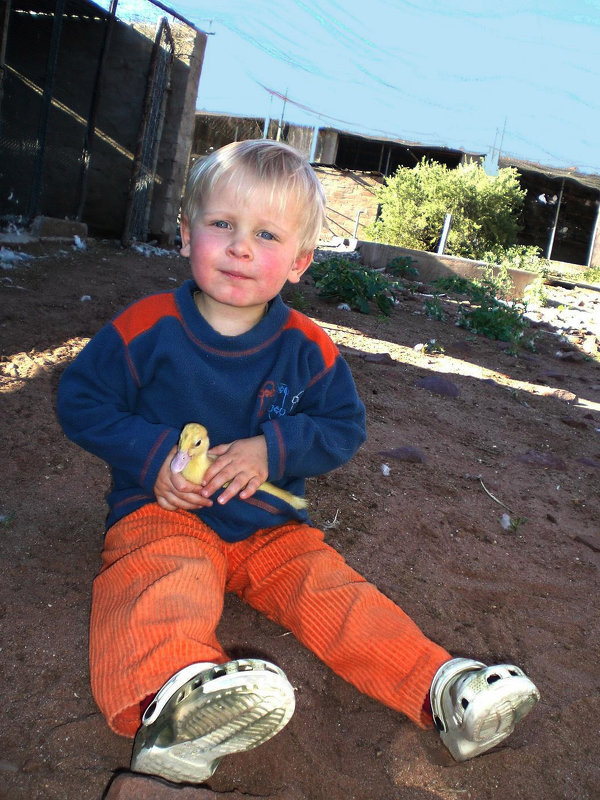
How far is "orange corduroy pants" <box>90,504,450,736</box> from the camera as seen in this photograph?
1.35 meters

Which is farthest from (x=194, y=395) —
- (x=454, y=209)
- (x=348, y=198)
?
(x=348, y=198)

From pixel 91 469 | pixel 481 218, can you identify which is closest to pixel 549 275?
pixel 481 218

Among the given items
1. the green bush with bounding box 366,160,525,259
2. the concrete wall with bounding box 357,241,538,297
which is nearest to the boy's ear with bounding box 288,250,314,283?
the concrete wall with bounding box 357,241,538,297

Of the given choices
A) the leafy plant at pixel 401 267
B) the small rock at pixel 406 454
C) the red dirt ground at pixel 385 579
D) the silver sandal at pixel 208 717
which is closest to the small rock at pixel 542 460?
the red dirt ground at pixel 385 579

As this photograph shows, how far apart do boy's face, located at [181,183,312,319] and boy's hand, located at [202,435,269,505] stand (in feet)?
1.15

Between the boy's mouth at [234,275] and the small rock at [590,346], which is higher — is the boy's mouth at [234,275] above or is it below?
below

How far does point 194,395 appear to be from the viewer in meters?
1.78

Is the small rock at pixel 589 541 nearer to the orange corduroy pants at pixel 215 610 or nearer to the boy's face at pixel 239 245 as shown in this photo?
the orange corduroy pants at pixel 215 610

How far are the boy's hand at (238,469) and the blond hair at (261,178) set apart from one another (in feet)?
1.82

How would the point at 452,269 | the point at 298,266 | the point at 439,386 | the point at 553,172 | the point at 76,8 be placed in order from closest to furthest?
the point at 298,266 < the point at 439,386 < the point at 76,8 < the point at 452,269 < the point at 553,172

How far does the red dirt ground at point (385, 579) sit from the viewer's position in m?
1.36

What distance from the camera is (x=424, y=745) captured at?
4.89 ft

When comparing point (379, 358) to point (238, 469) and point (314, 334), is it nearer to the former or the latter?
point (314, 334)

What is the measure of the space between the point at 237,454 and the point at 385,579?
0.73m
